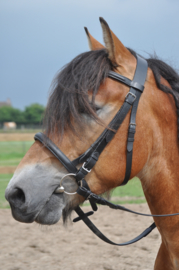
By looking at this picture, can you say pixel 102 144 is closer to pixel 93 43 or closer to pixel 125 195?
pixel 93 43

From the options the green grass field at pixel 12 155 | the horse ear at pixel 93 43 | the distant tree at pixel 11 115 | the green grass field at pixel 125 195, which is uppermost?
the horse ear at pixel 93 43

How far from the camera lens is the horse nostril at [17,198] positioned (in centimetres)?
161

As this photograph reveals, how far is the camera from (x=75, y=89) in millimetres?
1711

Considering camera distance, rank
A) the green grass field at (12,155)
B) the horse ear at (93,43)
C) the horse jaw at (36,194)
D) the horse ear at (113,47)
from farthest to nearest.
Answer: the green grass field at (12,155) → the horse ear at (93,43) → the horse ear at (113,47) → the horse jaw at (36,194)

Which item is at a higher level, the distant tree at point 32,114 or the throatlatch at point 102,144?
the throatlatch at point 102,144

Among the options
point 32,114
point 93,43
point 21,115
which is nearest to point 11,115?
point 21,115

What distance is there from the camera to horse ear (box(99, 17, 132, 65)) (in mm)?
1697

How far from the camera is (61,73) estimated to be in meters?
1.85

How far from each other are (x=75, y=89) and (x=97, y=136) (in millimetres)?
327

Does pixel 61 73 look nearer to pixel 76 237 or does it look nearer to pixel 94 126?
pixel 94 126

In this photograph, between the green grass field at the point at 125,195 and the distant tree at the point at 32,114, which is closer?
the green grass field at the point at 125,195

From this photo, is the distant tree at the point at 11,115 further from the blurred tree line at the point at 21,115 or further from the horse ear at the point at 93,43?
the horse ear at the point at 93,43

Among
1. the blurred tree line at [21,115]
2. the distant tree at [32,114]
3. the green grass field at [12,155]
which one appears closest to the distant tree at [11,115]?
the blurred tree line at [21,115]

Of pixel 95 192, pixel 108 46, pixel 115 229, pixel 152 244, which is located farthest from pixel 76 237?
pixel 108 46
